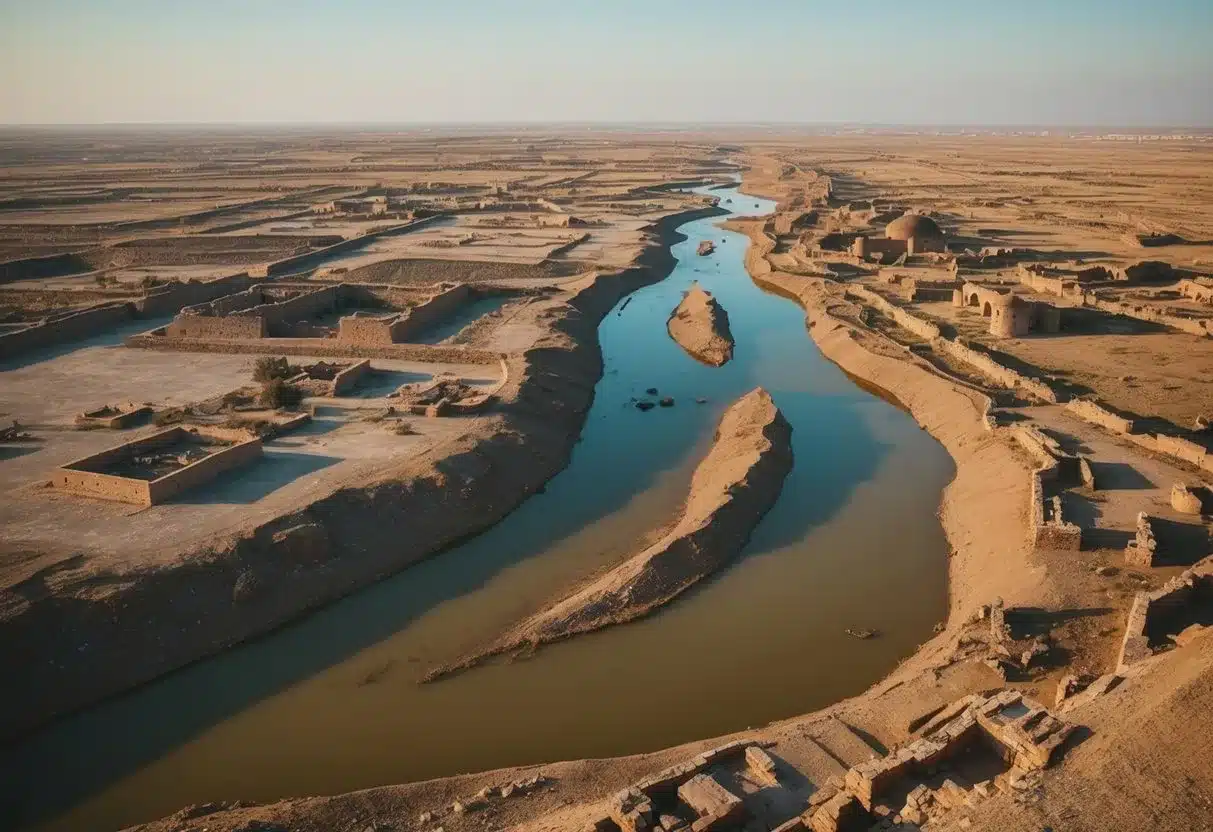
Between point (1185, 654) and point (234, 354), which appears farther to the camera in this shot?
point (234, 354)

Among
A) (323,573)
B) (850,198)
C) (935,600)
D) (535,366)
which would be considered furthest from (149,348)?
(850,198)

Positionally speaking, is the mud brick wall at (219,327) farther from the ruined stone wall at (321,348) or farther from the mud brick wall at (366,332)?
the mud brick wall at (366,332)

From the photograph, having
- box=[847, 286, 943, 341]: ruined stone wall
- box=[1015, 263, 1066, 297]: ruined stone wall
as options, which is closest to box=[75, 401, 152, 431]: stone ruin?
box=[847, 286, 943, 341]: ruined stone wall

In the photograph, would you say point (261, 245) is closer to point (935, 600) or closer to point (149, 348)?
point (149, 348)

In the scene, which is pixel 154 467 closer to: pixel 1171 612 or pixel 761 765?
pixel 761 765

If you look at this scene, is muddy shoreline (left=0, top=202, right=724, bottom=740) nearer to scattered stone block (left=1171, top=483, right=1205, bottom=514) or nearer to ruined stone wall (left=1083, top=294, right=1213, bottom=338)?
scattered stone block (left=1171, top=483, right=1205, bottom=514)

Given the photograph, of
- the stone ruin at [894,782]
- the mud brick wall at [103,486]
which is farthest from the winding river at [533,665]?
the mud brick wall at [103,486]

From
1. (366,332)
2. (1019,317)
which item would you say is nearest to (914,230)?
(1019,317)
